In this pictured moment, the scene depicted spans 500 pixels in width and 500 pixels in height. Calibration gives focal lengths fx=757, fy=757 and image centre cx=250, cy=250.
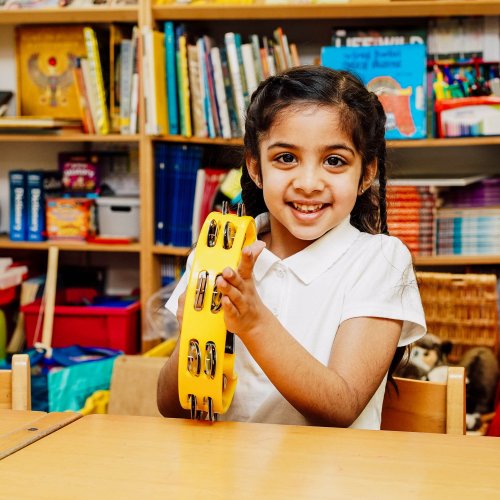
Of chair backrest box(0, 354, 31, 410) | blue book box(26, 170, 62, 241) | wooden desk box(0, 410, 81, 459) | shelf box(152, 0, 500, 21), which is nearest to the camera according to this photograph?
wooden desk box(0, 410, 81, 459)

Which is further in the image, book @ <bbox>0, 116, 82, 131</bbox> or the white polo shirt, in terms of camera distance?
book @ <bbox>0, 116, 82, 131</bbox>

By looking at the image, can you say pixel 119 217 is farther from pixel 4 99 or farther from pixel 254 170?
pixel 254 170

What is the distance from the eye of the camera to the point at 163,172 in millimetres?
2447

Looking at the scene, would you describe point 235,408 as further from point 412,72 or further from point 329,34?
point 329,34

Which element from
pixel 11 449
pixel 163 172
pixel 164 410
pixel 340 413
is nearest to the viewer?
pixel 11 449

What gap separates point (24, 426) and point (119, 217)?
184cm

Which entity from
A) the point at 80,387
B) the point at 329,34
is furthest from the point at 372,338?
the point at 329,34

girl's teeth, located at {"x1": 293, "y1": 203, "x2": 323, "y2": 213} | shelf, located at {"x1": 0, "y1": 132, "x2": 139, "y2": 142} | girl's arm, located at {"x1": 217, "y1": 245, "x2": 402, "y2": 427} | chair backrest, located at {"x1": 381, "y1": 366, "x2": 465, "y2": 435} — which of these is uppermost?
shelf, located at {"x1": 0, "y1": 132, "x2": 139, "y2": 142}

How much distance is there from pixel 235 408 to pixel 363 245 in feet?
0.98

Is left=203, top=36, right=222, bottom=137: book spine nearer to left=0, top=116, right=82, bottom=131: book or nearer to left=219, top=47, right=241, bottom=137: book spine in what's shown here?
left=219, top=47, right=241, bottom=137: book spine

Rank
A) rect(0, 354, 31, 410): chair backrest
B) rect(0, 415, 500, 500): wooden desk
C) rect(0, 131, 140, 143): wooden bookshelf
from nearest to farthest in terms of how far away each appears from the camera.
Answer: rect(0, 415, 500, 500): wooden desk → rect(0, 354, 31, 410): chair backrest → rect(0, 131, 140, 143): wooden bookshelf

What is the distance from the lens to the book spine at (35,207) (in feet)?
8.50

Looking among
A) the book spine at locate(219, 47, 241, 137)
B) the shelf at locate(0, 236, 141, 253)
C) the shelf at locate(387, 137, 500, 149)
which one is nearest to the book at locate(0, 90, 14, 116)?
the shelf at locate(0, 236, 141, 253)

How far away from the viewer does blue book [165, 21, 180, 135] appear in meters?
2.33
